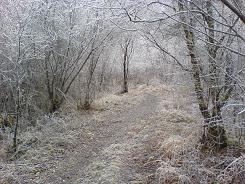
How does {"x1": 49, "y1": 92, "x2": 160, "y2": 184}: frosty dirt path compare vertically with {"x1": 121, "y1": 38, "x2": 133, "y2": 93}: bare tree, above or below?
below

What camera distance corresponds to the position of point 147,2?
4238 millimetres

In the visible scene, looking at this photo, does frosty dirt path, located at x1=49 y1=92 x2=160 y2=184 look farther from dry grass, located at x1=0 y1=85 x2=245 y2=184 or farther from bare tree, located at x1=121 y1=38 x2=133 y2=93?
bare tree, located at x1=121 y1=38 x2=133 y2=93

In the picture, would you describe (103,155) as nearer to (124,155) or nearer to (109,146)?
(124,155)

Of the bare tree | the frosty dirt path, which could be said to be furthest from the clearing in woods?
the bare tree

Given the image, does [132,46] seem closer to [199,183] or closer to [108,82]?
[108,82]

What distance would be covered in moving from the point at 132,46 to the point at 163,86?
273 centimetres

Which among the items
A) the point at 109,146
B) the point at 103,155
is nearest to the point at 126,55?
the point at 109,146

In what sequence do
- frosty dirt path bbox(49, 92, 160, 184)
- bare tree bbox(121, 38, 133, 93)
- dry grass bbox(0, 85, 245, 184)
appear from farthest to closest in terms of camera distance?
bare tree bbox(121, 38, 133, 93), frosty dirt path bbox(49, 92, 160, 184), dry grass bbox(0, 85, 245, 184)

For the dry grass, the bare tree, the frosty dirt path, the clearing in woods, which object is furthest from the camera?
the bare tree

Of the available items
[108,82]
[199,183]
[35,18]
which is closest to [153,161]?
[199,183]

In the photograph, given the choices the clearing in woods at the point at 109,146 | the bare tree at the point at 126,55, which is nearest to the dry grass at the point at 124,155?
the clearing in woods at the point at 109,146

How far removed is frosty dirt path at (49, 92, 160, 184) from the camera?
661cm

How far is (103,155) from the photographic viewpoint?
306 inches

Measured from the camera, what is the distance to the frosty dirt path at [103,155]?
6609mm
